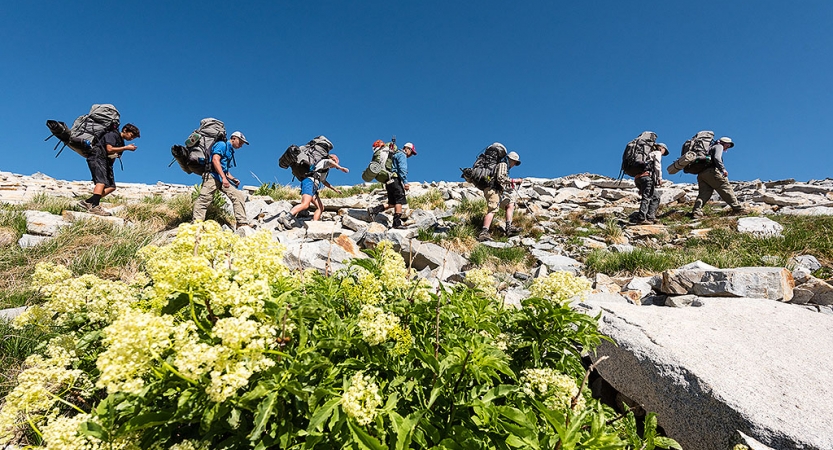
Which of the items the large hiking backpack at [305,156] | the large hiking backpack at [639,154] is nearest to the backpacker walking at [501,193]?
the large hiking backpack at [639,154]

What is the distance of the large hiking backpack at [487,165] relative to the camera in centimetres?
1280

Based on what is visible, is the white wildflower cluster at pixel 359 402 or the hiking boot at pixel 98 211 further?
the hiking boot at pixel 98 211

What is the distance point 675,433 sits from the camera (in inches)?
116

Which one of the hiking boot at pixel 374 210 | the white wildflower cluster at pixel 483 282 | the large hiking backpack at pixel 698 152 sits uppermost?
the large hiking backpack at pixel 698 152

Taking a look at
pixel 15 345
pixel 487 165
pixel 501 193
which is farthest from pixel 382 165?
pixel 15 345

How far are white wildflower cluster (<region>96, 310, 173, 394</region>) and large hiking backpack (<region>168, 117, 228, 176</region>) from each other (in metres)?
10.4

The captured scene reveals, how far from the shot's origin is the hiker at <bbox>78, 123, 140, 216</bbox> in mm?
10414

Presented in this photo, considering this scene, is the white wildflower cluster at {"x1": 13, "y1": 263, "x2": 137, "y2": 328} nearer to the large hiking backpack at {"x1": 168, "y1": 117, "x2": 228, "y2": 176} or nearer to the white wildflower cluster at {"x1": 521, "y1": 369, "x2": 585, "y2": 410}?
the white wildflower cluster at {"x1": 521, "y1": 369, "x2": 585, "y2": 410}

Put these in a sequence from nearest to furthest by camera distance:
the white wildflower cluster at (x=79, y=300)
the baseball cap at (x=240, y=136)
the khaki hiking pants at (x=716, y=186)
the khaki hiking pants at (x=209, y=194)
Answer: the white wildflower cluster at (x=79, y=300), the khaki hiking pants at (x=209, y=194), the baseball cap at (x=240, y=136), the khaki hiking pants at (x=716, y=186)

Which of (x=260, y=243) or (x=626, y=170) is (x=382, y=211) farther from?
(x=260, y=243)

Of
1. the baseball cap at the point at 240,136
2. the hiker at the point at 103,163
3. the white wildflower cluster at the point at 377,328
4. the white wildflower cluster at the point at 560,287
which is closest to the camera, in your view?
the white wildflower cluster at the point at 377,328

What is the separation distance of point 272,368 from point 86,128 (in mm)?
13658

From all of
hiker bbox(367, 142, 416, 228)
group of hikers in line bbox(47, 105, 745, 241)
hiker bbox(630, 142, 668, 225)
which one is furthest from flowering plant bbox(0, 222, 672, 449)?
hiker bbox(630, 142, 668, 225)

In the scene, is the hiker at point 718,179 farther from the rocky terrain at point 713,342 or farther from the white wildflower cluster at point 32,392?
the white wildflower cluster at point 32,392
